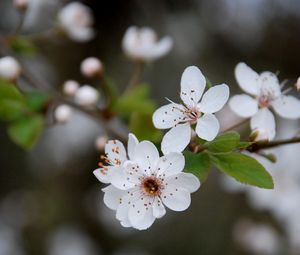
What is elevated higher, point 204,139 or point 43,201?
point 204,139

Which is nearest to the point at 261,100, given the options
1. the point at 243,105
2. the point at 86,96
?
the point at 243,105

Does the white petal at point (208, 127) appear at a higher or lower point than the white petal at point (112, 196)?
higher

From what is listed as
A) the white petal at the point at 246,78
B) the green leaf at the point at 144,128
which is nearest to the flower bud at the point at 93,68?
the green leaf at the point at 144,128

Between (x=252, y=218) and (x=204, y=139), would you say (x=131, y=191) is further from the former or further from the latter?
(x=252, y=218)

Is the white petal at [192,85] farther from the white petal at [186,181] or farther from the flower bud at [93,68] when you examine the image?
the flower bud at [93,68]

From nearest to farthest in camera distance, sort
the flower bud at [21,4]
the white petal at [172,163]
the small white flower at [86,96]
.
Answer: the white petal at [172,163]
the small white flower at [86,96]
the flower bud at [21,4]

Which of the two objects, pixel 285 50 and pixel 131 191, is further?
pixel 285 50

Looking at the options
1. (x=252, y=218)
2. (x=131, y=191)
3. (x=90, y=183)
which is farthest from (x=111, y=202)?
(x=90, y=183)

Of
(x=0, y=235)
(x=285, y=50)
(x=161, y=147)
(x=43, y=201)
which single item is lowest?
(x=0, y=235)
